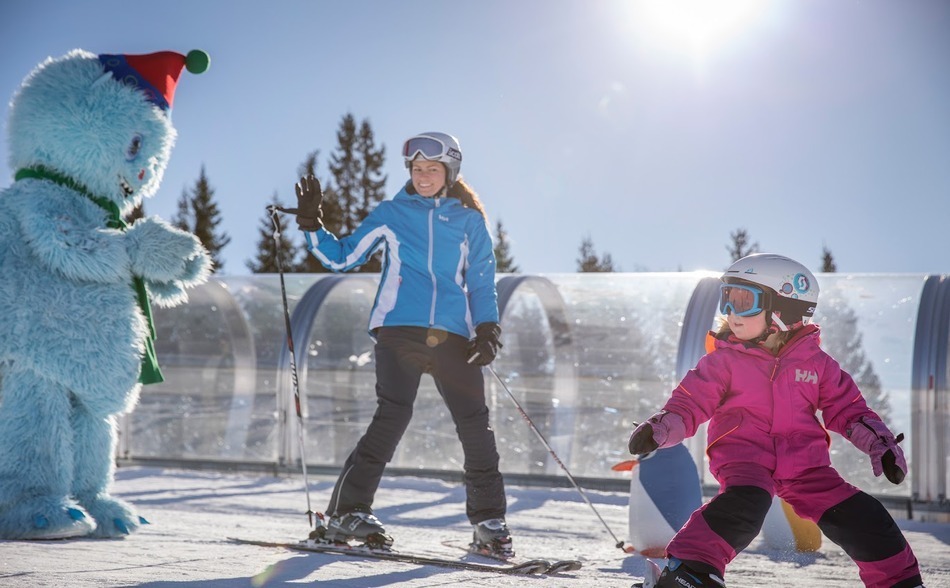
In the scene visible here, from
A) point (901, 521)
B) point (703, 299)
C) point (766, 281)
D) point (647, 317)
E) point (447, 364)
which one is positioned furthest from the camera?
point (647, 317)

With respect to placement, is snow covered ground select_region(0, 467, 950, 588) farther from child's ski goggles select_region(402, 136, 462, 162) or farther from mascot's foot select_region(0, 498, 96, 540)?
child's ski goggles select_region(402, 136, 462, 162)

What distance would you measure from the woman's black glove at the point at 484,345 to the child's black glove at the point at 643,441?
4.70 feet

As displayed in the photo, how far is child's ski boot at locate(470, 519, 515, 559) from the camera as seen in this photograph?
4379mm

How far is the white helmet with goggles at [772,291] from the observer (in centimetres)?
346

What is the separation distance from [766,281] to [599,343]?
16.0 ft

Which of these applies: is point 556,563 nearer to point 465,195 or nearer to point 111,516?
point 465,195

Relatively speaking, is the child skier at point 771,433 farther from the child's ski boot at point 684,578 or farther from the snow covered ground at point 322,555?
the snow covered ground at point 322,555

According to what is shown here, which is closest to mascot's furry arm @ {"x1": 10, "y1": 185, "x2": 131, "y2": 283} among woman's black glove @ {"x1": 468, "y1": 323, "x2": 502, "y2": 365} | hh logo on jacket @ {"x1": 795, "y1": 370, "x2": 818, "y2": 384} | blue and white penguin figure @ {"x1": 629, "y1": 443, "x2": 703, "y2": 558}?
woman's black glove @ {"x1": 468, "y1": 323, "x2": 502, "y2": 365}

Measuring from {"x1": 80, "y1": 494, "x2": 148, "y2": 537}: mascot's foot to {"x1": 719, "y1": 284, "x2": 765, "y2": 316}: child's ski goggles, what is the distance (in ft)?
9.57

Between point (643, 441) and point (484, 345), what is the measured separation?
150 centimetres

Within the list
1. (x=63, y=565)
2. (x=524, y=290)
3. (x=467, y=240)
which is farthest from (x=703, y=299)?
(x=63, y=565)

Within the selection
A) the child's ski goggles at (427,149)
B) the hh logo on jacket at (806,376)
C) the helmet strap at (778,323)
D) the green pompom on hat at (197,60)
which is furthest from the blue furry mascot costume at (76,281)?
the hh logo on jacket at (806,376)

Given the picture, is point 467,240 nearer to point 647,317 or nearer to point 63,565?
point 63,565

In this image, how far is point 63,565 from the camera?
3.48 metres
